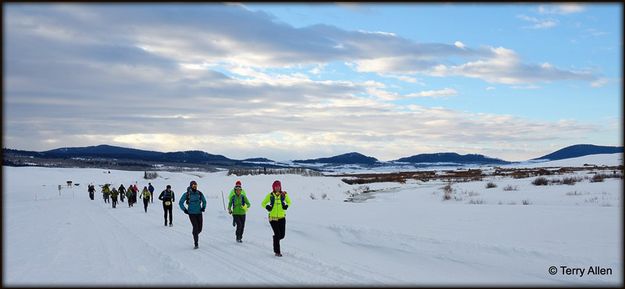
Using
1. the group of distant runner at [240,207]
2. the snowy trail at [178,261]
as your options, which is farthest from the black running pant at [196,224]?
the snowy trail at [178,261]

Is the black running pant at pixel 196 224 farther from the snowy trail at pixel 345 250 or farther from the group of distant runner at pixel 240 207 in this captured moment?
the snowy trail at pixel 345 250

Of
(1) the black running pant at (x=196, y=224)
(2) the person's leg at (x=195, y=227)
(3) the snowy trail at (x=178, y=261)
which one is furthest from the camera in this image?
(1) the black running pant at (x=196, y=224)

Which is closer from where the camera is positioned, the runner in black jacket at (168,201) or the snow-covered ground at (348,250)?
the snow-covered ground at (348,250)

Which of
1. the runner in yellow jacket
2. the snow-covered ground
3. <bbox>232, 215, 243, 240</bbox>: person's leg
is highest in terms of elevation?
the runner in yellow jacket

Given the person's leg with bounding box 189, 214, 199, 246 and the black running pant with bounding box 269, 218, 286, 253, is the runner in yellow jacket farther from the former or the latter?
the person's leg with bounding box 189, 214, 199, 246

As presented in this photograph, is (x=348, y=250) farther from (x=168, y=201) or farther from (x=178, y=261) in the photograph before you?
(x=168, y=201)

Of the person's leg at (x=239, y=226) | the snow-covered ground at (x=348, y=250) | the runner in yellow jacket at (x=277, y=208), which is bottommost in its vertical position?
the snow-covered ground at (x=348, y=250)

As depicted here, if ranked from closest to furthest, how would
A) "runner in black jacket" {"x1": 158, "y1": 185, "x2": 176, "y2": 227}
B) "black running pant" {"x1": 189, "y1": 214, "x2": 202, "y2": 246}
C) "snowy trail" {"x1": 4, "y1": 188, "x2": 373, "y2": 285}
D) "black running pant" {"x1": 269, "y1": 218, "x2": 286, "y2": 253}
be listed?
"snowy trail" {"x1": 4, "y1": 188, "x2": 373, "y2": 285} < "black running pant" {"x1": 269, "y1": 218, "x2": 286, "y2": 253} < "black running pant" {"x1": 189, "y1": 214, "x2": 202, "y2": 246} < "runner in black jacket" {"x1": 158, "y1": 185, "x2": 176, "y2": 227}

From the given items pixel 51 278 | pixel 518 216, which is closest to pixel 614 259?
pixel 518 216

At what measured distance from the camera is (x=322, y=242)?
564 inches

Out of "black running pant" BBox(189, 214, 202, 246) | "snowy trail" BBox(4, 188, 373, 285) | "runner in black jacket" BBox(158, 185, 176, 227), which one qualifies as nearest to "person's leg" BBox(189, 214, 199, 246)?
"black running pant" BBox(189, 214, 202, 246)

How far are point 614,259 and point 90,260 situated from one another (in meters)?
11.0

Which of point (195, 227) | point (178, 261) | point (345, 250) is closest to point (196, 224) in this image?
point (195, 227)

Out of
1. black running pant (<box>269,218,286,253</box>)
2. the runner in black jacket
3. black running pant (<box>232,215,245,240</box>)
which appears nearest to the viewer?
black running pant (<box>269,218,286,253</box>)
